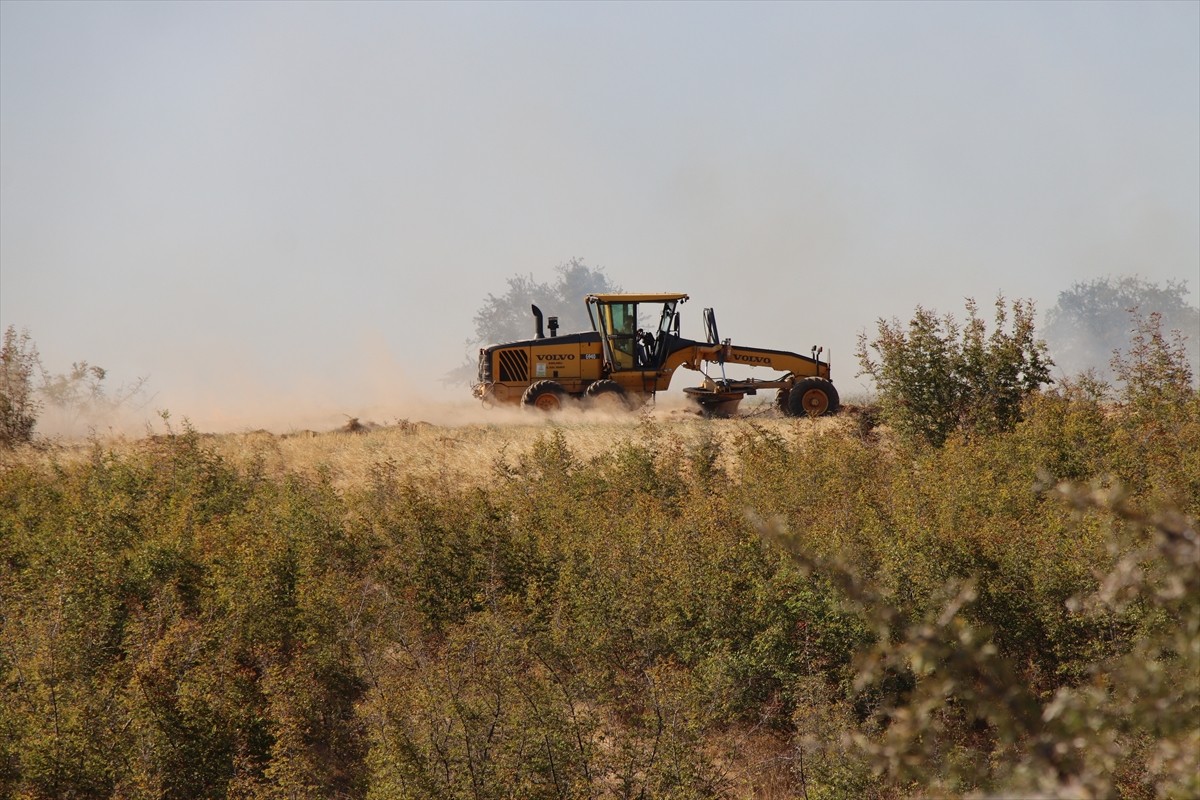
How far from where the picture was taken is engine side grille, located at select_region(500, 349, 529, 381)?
2941 cm

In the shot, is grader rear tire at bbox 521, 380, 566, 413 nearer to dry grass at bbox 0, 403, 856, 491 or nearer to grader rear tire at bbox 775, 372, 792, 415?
dry grass at bbox 0, 403, 856, 491

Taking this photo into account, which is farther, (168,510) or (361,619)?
(168,510)

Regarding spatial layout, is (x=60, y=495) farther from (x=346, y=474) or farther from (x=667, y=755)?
(x=667, y=755)

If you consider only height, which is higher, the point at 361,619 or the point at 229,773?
the point at 361,619

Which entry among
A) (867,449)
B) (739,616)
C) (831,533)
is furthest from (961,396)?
(739,616)

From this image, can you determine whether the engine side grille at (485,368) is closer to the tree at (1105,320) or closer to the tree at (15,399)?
the tree at (15,399)

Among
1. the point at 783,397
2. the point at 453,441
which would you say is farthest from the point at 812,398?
the point at 453,441

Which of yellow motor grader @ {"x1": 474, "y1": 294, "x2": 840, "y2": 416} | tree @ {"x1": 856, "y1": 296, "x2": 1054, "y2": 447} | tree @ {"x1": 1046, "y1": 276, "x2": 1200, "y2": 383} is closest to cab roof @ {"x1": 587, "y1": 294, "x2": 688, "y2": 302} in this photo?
yellow motor grader @ {"x1": 474, "y1": 294, "x2": 840, "y2": 416}

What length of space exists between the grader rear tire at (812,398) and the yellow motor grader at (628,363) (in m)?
0.49

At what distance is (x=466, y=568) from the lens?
1517 centimetres

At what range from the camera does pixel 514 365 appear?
2944 cm

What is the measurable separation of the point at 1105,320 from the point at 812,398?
2747 inches

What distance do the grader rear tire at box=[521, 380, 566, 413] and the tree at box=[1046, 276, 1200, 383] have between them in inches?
2646

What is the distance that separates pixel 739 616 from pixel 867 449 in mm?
8419
